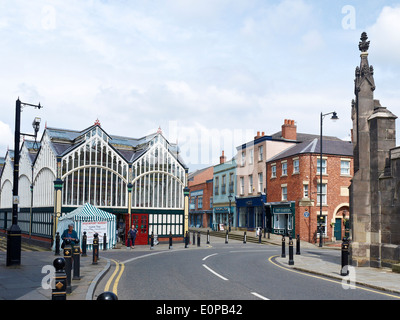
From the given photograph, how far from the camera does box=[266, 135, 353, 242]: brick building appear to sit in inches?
1560

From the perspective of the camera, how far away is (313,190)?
131 ft

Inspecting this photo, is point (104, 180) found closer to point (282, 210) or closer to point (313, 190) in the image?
point (282, 210)

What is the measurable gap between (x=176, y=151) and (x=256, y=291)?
27.2m

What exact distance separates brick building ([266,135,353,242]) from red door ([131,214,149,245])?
1345 cm

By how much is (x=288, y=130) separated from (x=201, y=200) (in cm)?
2333

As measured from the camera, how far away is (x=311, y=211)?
131 ft

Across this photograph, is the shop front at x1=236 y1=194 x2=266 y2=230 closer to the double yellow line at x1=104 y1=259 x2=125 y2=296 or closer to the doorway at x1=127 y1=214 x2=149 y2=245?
the doorway at x1=127 y1=214 x2=149 y2=245

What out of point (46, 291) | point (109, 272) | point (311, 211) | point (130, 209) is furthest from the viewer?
point (311, 211)

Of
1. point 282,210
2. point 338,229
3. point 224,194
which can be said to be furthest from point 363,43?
point 224,194

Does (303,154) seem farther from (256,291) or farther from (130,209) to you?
(256,291)

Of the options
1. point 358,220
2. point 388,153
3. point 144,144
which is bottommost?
point 358,220

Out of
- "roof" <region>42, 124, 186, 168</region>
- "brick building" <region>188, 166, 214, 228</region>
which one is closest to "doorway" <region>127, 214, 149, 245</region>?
"roof" <region>42, 124, 186, 168</region>

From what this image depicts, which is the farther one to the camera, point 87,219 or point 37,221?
point 37,221
